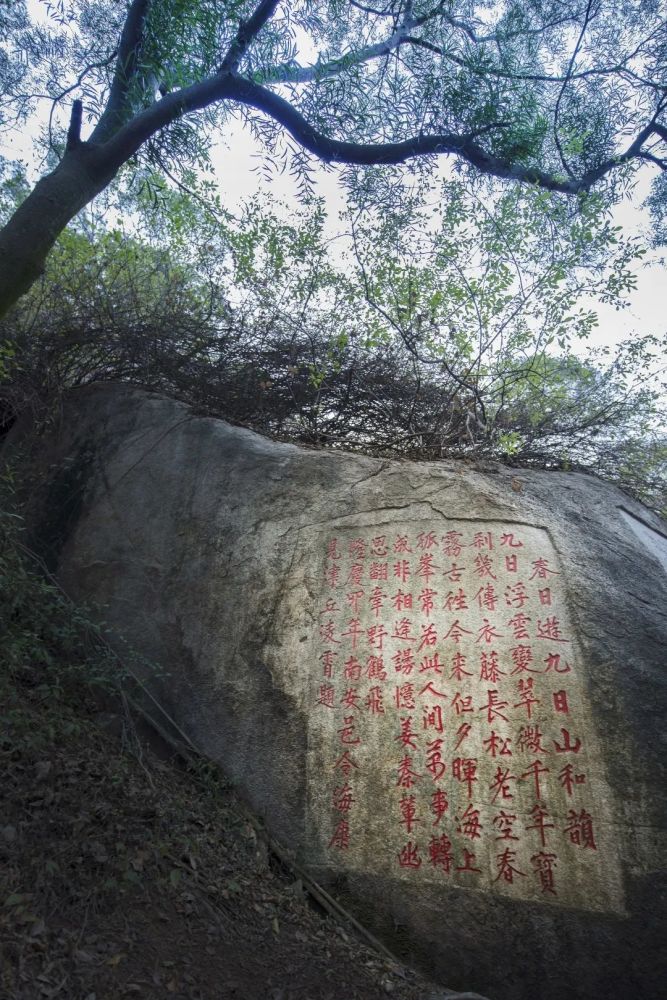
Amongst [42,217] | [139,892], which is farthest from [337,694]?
[42,217]

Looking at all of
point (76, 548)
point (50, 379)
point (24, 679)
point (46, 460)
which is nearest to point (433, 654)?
point (24, 679)

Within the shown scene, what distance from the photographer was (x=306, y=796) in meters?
3.85

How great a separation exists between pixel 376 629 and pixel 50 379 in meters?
4.11

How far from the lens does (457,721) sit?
149 inches

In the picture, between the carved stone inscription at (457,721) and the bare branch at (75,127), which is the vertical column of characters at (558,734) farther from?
the bare branch at (75,127)

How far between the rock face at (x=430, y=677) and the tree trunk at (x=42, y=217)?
2.03 metres

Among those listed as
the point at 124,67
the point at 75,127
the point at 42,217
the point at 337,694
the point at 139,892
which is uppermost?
the point at 124,67

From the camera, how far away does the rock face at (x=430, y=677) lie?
3.33 meters

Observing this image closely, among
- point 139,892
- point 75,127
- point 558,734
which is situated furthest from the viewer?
point 75,127

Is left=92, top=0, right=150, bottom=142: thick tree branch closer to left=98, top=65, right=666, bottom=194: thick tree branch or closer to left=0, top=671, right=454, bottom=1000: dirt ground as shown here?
left=98, top=65, right=666, bottom=194: thick tree branch

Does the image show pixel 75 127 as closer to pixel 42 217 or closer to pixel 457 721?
pixel 42 217

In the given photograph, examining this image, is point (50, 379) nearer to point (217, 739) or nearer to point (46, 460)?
point (46, 460)

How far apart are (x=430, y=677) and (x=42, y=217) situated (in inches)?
141

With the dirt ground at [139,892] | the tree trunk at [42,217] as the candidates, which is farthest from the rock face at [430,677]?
the tree trunk at [42,217]
